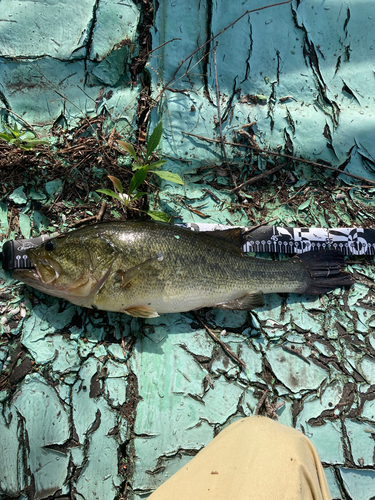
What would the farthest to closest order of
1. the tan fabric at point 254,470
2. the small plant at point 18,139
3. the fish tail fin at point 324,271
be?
1. the fish tail fin at point 324,271
2. the small plant at point 18,139
3. the tan fabric at point 254,470

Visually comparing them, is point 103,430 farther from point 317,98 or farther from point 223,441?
point 317,98

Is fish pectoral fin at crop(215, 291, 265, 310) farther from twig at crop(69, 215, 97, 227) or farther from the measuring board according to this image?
twig at crop(69, 215, 97, 227)

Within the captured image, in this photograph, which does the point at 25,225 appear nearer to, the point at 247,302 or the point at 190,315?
the point at 190,315

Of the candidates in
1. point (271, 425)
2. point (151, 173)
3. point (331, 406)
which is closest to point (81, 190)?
point (151, 173)

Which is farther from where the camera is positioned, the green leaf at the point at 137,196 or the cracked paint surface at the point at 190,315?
the green leaf at the point at 137,196

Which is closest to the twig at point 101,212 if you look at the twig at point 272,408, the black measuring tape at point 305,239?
the black measuring tape at point 305,239

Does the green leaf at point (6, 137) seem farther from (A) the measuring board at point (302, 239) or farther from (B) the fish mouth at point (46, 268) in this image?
(A) the measuring board at point (302, 239)
